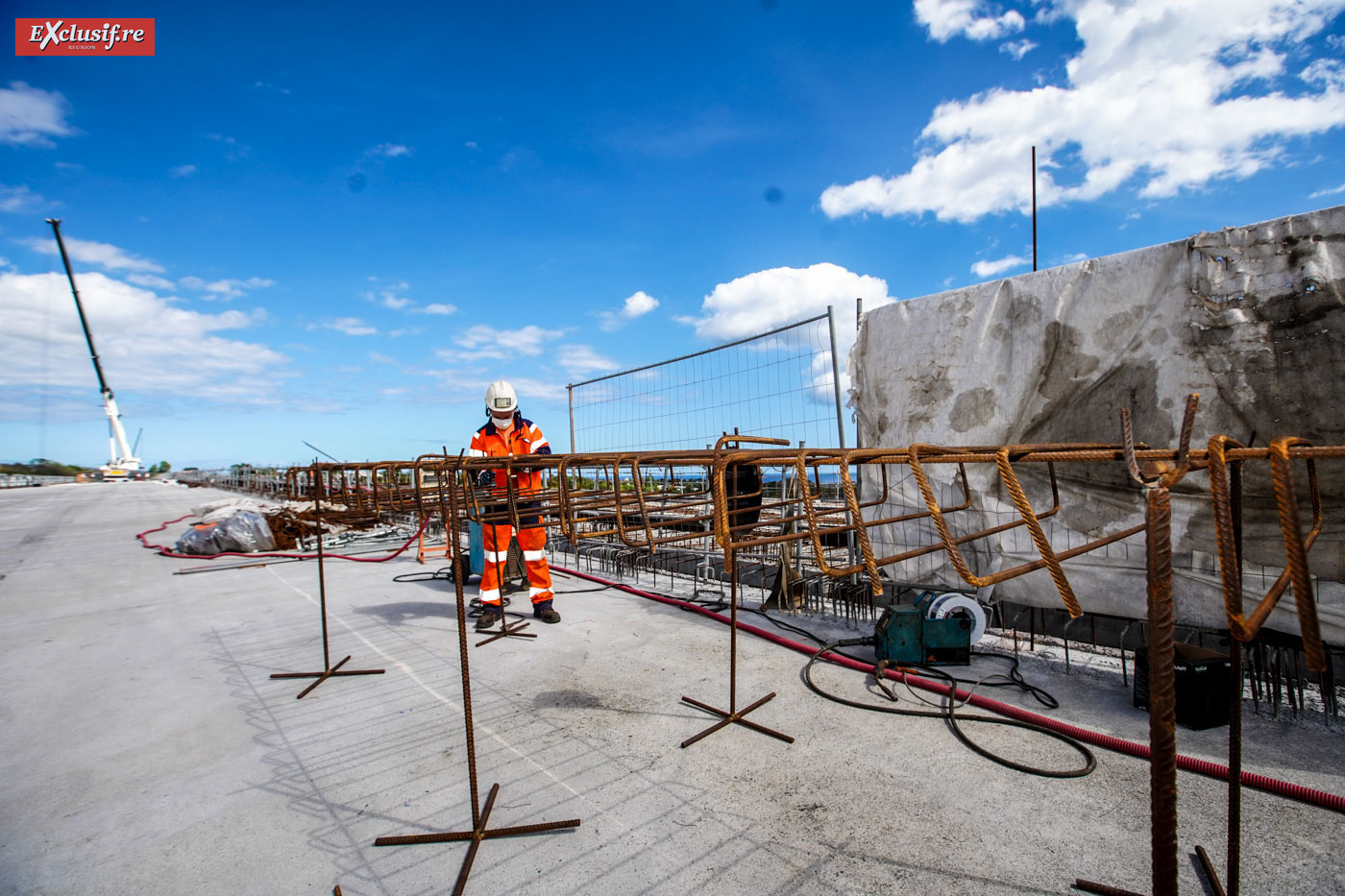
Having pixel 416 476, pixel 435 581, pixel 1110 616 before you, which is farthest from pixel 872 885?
pixel 435 581

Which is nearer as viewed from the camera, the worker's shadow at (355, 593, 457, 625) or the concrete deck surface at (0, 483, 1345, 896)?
the concrete deck surface at (0, 483, 1345, 896)

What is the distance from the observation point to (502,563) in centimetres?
555

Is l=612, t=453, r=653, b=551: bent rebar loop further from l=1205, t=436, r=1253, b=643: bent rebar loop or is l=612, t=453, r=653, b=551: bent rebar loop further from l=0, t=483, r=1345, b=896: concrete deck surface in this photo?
l=1205, t=436, r=1253, b=643: bent rebar loop

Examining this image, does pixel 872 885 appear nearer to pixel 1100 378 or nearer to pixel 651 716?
pixel 651 716

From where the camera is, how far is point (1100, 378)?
4.20 metres

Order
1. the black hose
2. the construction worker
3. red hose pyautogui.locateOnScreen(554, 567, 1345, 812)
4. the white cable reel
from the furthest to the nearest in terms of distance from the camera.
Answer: the construction worker
the white cable reel
the black hose
red hose pyautogui.locateOnScreen(554, 567, 1345, 812)

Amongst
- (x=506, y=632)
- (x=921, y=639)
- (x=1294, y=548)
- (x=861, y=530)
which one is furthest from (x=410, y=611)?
(x=1294, y=548)

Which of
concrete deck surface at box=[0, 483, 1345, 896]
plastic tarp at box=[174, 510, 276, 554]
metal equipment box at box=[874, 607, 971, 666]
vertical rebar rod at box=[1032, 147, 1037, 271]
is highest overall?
vertical rebar rod at box=[1032, 147, 1037, 271]

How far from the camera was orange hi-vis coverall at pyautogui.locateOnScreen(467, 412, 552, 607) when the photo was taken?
17.7ft

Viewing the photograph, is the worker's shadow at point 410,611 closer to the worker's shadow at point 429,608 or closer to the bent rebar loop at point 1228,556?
the worker's shadow at point 429,608

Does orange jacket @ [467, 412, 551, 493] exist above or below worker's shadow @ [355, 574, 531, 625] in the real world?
above

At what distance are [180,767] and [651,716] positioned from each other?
7.71 ft

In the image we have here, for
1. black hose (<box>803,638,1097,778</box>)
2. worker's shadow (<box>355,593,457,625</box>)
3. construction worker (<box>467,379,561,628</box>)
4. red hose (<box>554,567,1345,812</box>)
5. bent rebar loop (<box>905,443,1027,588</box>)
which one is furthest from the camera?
worker's shadow (<box>355,593,457,625</box>)

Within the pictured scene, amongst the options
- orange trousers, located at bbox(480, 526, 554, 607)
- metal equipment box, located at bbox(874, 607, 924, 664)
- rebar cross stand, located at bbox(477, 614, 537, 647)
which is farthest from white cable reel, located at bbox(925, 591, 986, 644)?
orange trousers, located at bbox(480, 526, 554, 607)
